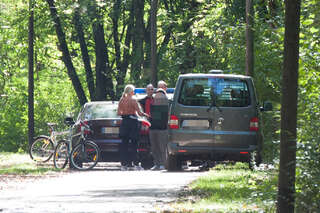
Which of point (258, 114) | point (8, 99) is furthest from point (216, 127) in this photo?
point (8, 99)

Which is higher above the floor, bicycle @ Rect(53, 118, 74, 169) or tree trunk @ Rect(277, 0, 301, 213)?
tree trunk @ Rect(277, 0, 301, 213)

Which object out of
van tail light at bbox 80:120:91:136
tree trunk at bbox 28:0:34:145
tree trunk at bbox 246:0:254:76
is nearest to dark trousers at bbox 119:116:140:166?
van tail light at bbox 80:120:91:136

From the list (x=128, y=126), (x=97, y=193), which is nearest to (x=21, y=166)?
(x=128, y=126)

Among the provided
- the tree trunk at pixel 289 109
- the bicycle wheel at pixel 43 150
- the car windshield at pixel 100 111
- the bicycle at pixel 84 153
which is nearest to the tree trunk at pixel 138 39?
the bicycle wheel at pixel 43 150

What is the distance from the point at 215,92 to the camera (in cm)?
1814

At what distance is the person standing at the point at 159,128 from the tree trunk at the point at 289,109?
1126 cm

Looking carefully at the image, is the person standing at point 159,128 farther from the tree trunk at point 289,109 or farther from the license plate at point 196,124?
the tree trunk at point 289,109

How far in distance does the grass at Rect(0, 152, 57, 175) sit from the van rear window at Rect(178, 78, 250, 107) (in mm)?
3856

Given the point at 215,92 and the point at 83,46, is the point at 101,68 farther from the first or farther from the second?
the point at 215,92

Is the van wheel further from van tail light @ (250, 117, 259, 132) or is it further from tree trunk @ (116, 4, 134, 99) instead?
tree trunk @ (116, 4, 134, 99)

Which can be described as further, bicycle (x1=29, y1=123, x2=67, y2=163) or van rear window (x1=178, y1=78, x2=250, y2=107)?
bicycle (x1=29, y1=123, x2=67, y2=163)

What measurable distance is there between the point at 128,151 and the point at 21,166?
182 inches

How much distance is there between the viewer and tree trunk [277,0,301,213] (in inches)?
368

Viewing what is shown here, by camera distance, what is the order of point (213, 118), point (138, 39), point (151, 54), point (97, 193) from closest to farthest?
point (97, 193) → point (213, 118) → point (151, 54) → point (138, 39)
